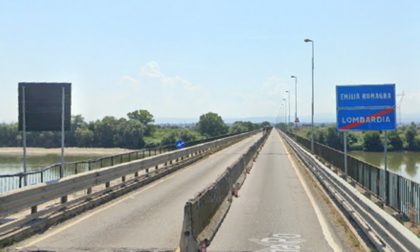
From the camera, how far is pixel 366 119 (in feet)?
56.8

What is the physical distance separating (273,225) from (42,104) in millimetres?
7843

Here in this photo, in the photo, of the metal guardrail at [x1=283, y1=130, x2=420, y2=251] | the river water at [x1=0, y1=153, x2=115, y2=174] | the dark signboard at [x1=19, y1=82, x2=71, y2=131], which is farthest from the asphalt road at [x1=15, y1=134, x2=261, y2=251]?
the river water at [x1=0, y1=153, x2=115, y2=174]

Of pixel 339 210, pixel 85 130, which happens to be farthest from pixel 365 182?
pixel 85 130

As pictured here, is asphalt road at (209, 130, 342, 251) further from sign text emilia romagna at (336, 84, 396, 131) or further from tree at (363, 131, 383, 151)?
tree at (363, 131, 383, 151)

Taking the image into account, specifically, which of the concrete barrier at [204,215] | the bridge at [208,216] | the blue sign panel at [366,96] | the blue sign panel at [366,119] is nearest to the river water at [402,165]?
the blue sign panel at [366,119]

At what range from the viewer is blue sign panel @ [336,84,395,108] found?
1662 cm

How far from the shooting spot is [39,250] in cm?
903

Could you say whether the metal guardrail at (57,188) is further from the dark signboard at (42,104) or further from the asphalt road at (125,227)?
the dark signboard at (42,104)

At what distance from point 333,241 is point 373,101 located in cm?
808

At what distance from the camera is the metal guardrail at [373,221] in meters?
6.58

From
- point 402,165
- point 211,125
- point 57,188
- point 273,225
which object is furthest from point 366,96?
point 211,125

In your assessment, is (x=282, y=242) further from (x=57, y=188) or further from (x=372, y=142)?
(x=372, y=142)

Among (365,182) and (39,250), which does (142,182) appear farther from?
(39,250)

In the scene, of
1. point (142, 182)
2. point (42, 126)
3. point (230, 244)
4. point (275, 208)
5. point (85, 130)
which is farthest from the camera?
point (85, 130)
